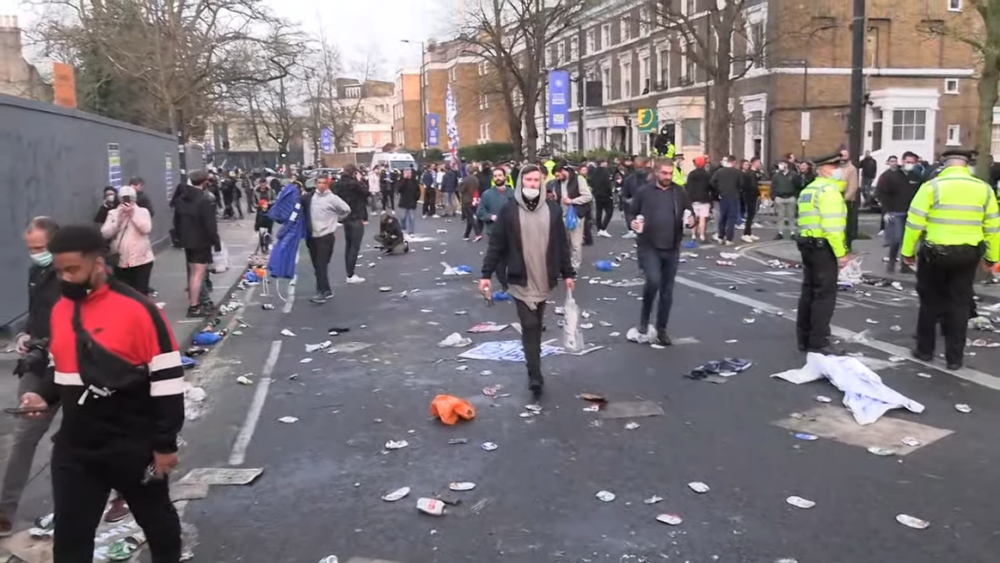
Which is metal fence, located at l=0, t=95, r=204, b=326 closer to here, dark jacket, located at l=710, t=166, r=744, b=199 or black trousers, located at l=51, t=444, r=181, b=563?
black trousers, located at l=51, t=444, r=181, b=563

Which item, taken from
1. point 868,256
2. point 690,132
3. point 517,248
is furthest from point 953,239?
point 690,132

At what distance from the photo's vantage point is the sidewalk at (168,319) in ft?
18.3

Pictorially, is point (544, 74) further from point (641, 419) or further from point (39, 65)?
point (641, 419)

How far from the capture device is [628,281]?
1409 centimetres

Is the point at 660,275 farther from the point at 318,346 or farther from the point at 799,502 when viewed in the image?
the point at 799,502

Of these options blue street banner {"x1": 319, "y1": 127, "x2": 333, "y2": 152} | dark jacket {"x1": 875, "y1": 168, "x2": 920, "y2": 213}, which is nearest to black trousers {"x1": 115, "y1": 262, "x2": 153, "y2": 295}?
dark jacket {"x1": 875, "y1": 168, "x2": 920, "y2": 213}

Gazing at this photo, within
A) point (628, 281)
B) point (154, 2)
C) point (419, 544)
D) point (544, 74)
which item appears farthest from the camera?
point (544, 74)

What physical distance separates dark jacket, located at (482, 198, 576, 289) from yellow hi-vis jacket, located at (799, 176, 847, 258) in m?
2.53

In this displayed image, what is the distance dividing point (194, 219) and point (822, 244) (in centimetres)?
735

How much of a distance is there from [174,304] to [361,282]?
Result: 3.18 meters

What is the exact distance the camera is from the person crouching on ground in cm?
749

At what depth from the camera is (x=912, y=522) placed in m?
4.84

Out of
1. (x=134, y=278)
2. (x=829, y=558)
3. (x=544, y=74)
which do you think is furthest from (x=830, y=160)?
(x=544, y=74)

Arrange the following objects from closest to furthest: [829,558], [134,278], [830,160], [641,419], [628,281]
Answer: [829,558] < [641,419] < [830,160] < [134,278] < [628,281]
